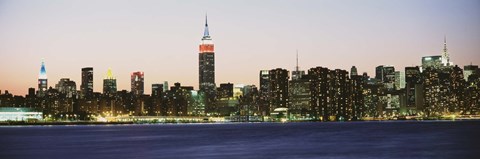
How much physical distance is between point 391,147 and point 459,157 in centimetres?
1842

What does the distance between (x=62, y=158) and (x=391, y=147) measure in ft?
122

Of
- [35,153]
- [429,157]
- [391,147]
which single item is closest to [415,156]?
[429,157]

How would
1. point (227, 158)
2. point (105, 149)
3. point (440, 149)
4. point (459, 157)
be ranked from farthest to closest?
1. point (105, 149)
2. point (440, 149)
3. point (227, 158)
4. point (459, 157)

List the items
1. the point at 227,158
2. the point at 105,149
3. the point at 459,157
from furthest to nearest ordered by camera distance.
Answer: the point at 105,149
the point at 227,158
the point at 459,157

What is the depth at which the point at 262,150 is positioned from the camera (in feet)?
264

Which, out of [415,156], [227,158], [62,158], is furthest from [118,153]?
[415,156]

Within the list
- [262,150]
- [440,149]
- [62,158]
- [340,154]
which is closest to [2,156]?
[62,158]

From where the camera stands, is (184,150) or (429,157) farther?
(184,150)

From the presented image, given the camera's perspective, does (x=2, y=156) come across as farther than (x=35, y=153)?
No

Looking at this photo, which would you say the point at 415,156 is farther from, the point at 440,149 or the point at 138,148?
the point at 138,148

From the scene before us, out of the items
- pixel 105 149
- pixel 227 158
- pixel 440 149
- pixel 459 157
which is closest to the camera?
pixel 459 157

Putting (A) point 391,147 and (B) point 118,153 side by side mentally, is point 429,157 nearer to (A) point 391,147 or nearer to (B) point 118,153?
(A) point 391,147

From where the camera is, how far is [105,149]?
275ft

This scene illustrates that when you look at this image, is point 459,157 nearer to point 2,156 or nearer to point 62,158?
point 62,158
